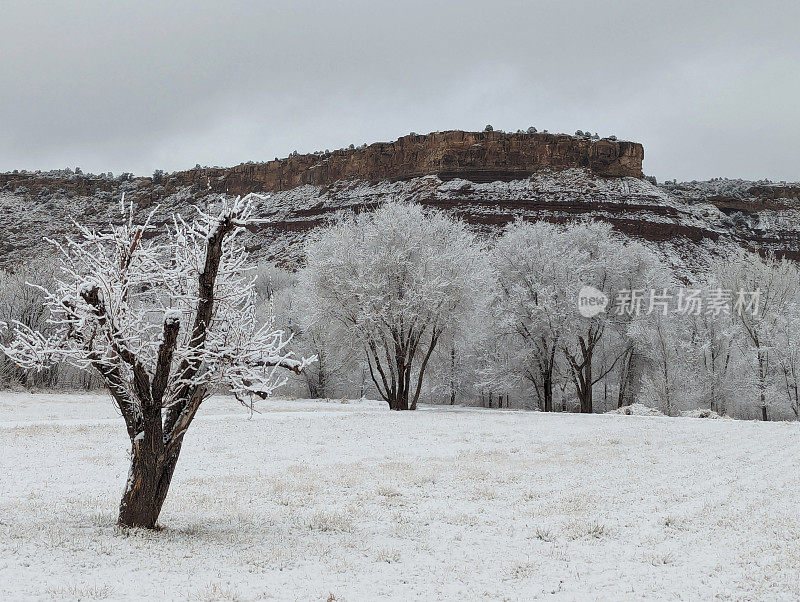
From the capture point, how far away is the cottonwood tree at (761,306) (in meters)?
37.6

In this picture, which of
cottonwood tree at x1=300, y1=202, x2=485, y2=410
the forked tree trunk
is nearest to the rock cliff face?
cottonwood tree at x1=300, y1=202, x2=485, y2=410

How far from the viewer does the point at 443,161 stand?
10575cm

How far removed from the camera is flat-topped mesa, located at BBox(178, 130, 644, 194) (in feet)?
332

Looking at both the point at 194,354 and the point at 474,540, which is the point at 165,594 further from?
the point at 474,540

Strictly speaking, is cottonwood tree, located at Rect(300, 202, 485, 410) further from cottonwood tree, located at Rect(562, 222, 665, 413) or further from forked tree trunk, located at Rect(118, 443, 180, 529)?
forked tree trunk, located at Rect(118, 443, 180, 529)

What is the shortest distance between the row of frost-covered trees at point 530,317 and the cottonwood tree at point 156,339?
20799 mm

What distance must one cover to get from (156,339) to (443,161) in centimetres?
10163

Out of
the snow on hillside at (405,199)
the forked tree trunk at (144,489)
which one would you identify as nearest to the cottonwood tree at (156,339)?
the forked tree trunk at (144,489)

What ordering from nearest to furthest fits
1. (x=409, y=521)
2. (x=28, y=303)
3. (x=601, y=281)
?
1. (x=409, y=521)
2. (x=601, y=281)
3. (x=28, y=303)

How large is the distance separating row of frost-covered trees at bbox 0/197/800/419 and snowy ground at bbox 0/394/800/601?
12.1 m

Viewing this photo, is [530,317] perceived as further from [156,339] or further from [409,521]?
[156,339]

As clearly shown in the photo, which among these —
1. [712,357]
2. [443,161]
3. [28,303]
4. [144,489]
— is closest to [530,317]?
[712,357]

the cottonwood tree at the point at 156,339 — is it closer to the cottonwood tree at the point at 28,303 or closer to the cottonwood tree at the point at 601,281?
the cottonwood tree at the point at 601,281

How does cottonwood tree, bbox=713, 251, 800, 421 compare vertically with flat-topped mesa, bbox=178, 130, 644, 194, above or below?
below
